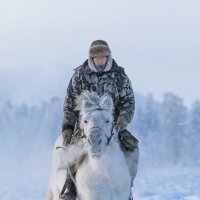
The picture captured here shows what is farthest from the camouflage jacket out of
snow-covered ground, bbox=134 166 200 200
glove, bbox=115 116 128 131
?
snow-covered ground, bbox=134 166 200 200

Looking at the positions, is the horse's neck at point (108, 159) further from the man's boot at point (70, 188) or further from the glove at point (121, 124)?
the man's boot at point (70, 188)

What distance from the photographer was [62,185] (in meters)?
10.3

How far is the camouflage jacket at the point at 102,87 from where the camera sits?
1028 cm

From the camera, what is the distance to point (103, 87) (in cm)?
1027

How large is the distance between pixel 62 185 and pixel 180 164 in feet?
224

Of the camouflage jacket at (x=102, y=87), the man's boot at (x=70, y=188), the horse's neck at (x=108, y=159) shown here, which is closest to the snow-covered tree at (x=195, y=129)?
the camouflage jacket at (x=102, y=87)

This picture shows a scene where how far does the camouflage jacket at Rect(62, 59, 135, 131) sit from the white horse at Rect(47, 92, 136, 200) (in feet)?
1.81

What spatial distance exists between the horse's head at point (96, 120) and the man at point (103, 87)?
0.62 m

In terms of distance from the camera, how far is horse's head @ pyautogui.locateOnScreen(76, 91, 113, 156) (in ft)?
29.2

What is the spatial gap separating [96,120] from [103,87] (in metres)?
1.27

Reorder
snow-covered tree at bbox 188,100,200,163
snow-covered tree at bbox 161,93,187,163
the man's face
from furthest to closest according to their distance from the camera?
snow-covered tree at bbox 161,93,187,163 → snow-covered tree at bbox 188,100,200,163 → the man's face

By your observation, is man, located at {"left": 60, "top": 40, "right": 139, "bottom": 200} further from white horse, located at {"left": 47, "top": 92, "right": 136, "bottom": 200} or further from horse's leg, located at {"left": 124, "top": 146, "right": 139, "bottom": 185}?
white horse, located at {"left": 47, "top": 92, "right": 136, "bottom": 200}

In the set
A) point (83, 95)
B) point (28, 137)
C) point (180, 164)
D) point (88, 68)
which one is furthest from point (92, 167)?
point (28, 137)

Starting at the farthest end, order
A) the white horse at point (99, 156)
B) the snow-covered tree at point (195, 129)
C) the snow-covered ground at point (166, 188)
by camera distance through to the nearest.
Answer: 1. the snow-covered tree at point (195, 129)
2. the snow-covered ground at point (166, 188)
3. the white horse at point (99, 156)
